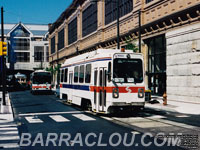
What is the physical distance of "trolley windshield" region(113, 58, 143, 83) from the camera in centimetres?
1519

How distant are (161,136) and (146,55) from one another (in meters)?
22.9

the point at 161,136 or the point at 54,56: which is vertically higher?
the point at 54,56

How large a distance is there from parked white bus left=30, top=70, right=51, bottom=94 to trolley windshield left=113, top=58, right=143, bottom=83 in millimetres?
24921

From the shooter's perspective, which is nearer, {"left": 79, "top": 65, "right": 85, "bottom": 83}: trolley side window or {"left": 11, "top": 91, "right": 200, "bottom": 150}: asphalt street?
{"left": 11, "top": 91, "right": 200, "bottom": 150}: asphalt street

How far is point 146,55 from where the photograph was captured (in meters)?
32.6

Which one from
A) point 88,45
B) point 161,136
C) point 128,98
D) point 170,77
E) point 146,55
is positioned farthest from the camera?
point 88,45

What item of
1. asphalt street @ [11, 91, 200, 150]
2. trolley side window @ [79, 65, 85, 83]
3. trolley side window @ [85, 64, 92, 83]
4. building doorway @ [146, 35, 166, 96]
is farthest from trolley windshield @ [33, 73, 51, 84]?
asphalt street @ [11, 91, 200, 150]

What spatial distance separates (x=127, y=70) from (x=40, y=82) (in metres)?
25.5

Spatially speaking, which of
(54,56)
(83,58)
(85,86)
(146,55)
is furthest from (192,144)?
(54,56)

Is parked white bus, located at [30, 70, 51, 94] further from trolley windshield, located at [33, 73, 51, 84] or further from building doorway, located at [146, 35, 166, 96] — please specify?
building doorway, located at [146, 35, 166, 96]

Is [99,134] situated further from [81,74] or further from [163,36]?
[163,36]

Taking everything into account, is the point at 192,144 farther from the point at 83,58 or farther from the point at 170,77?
the point at 170,77

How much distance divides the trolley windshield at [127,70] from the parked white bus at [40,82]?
81.8ft

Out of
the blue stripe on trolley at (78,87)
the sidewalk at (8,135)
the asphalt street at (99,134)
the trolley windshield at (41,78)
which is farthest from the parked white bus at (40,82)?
the asphalt street at (99,134)
